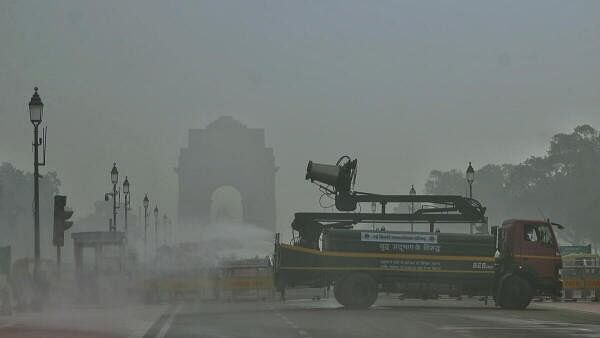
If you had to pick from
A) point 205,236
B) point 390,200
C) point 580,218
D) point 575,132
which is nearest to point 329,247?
point 390,200

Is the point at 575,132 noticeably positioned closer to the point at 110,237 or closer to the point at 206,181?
the point at 206,181

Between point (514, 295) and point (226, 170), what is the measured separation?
459ft

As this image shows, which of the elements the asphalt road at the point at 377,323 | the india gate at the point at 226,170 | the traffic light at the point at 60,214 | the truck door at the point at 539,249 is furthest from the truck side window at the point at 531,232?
the india gate at the point at 226,170

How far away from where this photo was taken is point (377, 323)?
2792 centimetres

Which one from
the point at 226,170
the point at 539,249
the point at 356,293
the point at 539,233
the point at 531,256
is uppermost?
the point at 226,170

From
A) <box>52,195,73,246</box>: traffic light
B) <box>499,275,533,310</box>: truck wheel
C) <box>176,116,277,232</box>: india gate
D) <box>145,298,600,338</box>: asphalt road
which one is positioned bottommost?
<box>145,298,600,338</box>: asphalt road

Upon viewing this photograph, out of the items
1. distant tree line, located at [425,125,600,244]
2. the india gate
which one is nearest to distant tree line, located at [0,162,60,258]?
the india gate

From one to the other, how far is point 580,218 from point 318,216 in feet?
278

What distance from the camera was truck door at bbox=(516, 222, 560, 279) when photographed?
37.5m

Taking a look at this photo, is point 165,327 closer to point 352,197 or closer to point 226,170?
point 352,197

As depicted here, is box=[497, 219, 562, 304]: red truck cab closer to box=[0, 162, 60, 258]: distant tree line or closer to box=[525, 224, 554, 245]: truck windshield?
box=[525, 224, 554, 245]: truck windshield

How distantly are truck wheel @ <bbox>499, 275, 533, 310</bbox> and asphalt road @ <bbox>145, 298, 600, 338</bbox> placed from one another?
1274mm

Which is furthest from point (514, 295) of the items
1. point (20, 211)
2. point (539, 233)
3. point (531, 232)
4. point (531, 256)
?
point (20, 211)

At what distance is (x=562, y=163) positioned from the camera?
134 m
